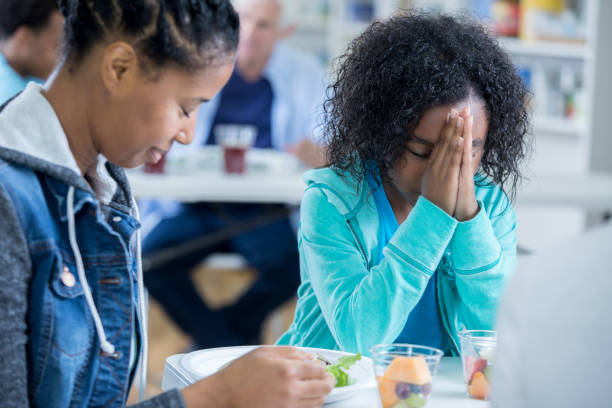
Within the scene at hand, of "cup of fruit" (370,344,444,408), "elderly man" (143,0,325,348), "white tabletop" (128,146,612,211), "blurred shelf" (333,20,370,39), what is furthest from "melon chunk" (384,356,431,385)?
"blurred shelf" (333,20,370,39)

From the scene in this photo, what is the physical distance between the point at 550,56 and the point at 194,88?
12.5 ft

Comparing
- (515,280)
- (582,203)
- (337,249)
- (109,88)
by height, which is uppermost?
(109,88)

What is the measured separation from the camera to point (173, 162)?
2564 millimetres

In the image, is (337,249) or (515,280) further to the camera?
(337,249)

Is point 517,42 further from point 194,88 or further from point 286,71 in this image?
point 194,88

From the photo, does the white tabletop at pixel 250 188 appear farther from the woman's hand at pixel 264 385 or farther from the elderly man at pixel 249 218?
the woman's hand at pixel 264 385

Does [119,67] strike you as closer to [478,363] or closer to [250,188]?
[478,363]

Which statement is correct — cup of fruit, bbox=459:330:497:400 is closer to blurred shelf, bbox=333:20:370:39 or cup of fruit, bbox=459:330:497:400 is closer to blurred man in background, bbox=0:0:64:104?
blurred man in background, bbox=0:0:64:104

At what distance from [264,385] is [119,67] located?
36 centimetres

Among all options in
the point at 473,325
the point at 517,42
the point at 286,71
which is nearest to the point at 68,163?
the point at 473,325

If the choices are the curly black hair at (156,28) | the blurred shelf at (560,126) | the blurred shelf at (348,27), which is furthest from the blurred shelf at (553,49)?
the curly black hair at (156,28)

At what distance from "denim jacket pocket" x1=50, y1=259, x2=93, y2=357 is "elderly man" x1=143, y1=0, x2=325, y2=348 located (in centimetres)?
188

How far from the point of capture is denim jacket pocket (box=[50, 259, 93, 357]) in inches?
30.0

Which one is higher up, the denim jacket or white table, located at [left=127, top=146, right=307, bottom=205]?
the denim jacket
